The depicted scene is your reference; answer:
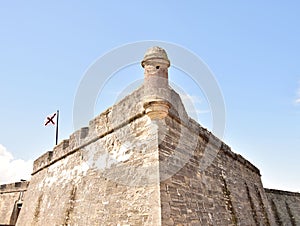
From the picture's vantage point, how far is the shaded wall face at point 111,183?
4.82 meters

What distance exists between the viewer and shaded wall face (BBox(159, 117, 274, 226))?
4824 mm

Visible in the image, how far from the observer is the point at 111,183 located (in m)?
5.76

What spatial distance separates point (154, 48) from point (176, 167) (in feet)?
8.22

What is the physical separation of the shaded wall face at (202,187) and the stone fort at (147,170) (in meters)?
0.02

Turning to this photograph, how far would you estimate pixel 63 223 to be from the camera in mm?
7047

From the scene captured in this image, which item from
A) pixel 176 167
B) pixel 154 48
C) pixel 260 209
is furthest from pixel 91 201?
pixel 260 209

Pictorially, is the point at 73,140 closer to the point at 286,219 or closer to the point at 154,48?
the point at 154,48

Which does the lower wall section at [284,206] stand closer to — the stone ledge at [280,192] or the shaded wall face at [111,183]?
the stone ledge at [280,192]

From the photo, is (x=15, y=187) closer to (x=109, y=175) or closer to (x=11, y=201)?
(x=11, y=201)

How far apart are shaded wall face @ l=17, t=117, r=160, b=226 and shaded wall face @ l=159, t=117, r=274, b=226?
0.95 ft

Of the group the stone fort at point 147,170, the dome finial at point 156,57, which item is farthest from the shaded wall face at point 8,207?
the dome finial at point 156,57

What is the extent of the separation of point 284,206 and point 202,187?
16169 mm

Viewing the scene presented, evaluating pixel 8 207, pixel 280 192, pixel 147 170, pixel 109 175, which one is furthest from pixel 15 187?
pixel 280 192

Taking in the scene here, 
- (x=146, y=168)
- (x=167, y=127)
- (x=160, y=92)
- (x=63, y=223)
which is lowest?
(x=63, y=223)
